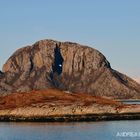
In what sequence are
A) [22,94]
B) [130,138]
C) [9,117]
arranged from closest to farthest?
[130,138] < [9,117] < [22,94]

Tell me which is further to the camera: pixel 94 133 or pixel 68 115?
pixel 68 115

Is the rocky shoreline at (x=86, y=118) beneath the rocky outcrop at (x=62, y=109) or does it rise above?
beneath

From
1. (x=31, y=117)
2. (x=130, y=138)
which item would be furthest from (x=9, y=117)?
(x=130, y=138)

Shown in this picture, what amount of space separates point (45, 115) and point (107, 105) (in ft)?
49.4

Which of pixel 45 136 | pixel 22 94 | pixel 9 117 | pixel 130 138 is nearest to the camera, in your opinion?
pixel 130 138

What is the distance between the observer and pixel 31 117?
152250 mm

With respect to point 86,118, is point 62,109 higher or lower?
higher

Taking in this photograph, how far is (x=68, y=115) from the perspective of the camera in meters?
149

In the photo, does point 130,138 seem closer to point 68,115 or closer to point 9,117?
point 68,115

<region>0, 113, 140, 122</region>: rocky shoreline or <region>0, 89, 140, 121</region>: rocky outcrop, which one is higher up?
<region>0, 89, 140, 121</region>: rocky outcrop

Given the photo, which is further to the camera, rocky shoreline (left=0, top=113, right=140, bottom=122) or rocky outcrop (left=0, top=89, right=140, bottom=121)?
rocky outcrop (left=0, top=89, right=140, bottom=121)

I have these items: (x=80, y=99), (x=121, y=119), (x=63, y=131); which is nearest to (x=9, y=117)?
(x=80, y=99)

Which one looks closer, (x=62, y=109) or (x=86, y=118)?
(x=86, y=118)

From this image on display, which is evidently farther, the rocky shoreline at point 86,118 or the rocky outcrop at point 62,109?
the rocky outcrop at point 62,109
